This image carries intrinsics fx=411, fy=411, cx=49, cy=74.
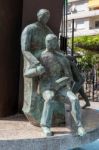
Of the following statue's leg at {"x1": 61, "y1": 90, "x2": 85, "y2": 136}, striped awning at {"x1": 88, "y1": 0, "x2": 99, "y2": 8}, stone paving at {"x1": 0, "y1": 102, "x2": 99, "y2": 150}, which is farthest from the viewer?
striped awning at {"x1": 88, "y1": 0, "x2": 99, "y2": 8}

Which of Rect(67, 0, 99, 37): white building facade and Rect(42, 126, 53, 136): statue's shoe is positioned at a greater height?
Rect(42, 126, 53, 136): statue's shoe

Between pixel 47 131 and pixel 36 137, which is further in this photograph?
pixel 47 131

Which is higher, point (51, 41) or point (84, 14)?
point (51, 41)

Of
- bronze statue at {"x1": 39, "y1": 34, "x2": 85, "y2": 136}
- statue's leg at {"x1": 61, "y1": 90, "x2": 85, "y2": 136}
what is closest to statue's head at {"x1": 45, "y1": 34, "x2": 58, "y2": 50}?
bronze statue at {"x1": 39, "y1": 34, "x2": 85, "y2": 136}

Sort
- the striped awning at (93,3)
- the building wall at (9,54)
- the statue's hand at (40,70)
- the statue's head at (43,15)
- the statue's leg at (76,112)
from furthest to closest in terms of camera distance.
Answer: the striped awning at (93,3) → the building wall at (9,54) → the statue's head at (43,15) → the statue's hand at (40,70) → the statue's leg at (76,112)

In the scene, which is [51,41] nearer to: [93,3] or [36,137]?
[36,137]

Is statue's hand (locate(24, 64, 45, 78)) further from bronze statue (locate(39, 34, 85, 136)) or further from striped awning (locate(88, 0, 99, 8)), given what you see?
striped awning (locate(88, 0, 99, 8))

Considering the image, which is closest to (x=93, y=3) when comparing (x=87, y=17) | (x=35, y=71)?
(x=87, y=17)

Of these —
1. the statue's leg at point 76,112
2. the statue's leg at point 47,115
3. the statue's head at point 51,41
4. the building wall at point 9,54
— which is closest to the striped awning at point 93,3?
the building wall at point 9,54

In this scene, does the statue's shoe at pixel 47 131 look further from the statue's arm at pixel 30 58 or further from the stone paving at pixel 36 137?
the statue's arm at pixel 30 58

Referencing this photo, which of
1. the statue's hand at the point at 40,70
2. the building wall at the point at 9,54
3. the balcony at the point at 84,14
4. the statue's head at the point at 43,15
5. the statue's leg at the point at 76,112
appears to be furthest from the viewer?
the balcony at the point at 84,14

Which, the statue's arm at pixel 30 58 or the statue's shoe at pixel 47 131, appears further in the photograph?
the statue's arm at pixel 30 58

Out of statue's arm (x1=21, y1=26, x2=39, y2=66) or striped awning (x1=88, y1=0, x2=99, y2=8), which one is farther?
striped awning (x1=88, y1=0, x2=99, y2=8)

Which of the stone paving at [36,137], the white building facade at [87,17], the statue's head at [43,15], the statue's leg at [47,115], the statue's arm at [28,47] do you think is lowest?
the white building facade at [87,17]
